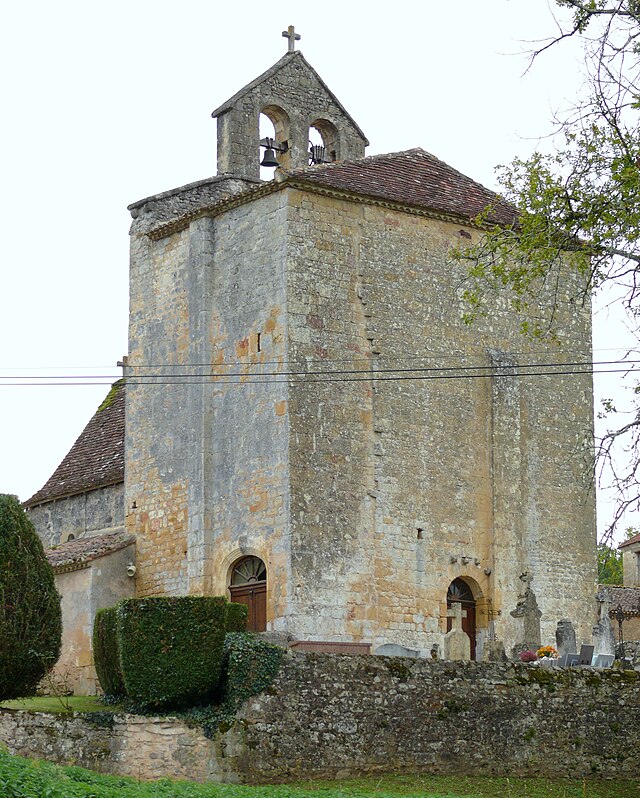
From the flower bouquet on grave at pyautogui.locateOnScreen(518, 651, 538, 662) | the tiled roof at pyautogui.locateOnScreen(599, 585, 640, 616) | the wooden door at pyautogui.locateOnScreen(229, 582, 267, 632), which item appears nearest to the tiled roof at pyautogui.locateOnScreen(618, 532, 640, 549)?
the tiled roof at pyautogui.locateOnScreen(599, 585, 640, 616)

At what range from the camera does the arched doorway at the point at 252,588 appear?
95.5 feet

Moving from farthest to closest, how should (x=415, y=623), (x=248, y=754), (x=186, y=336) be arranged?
1. (x=186, y=336)
2. (x=415, y=623)
3. (x=248, y=754)

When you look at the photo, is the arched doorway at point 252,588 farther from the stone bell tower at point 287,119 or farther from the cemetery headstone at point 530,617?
the stone bell tower at point 287,119

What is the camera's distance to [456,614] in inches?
1104

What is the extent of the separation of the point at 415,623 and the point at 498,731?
6436 millimetres

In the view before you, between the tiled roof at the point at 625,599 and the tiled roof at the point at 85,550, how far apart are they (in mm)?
17744

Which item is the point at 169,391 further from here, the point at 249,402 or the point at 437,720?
the point at 437,720

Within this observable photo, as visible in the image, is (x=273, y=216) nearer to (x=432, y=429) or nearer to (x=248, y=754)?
(x=432, y=429)

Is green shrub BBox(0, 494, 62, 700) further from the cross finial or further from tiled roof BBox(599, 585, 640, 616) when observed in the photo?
tiled roof BBox(599, 585, 640, 616)

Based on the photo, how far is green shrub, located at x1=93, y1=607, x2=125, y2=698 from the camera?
23.7 m

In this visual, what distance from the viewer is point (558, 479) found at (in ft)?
107

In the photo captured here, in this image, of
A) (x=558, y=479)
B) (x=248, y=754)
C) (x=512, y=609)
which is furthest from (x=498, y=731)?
(x=558, y=479)

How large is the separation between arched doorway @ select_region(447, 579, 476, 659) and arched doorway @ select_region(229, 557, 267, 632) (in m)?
3.90

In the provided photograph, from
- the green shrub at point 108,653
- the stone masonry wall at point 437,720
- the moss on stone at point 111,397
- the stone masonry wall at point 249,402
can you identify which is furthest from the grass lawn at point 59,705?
the moss on stone at point 111,397
